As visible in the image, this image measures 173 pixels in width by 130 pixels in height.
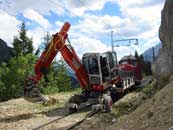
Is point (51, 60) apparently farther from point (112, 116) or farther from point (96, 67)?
point (112, 116)

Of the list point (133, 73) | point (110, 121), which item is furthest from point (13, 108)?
point (133, 73)

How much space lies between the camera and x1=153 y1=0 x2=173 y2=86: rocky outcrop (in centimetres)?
1903

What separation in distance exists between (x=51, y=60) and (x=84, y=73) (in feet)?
6.75

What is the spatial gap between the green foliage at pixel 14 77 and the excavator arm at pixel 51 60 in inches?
1364

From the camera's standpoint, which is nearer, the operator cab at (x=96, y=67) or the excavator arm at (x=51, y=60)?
the excavator arm at (x=51, y=60)

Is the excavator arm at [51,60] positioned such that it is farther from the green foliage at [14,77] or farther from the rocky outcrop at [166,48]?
the green foliage at [14,77]

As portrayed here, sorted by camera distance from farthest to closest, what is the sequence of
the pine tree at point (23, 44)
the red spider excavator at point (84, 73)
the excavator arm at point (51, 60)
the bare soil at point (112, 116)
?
the pine tree at point (23, 44) < the red spider excavator at point (84, 73) < the excavator arm at point (51, 60) < the bare soil at point (112, 116)

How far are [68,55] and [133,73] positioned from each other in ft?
34.9

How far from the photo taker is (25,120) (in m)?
21.6

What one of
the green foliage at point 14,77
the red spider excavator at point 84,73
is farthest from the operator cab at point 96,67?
the green foliage at point 14,77

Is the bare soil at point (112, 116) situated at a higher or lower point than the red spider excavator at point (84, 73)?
lower

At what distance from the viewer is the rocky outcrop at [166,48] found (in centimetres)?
1903

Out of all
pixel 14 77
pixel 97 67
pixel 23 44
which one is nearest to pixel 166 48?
pixel 97 67

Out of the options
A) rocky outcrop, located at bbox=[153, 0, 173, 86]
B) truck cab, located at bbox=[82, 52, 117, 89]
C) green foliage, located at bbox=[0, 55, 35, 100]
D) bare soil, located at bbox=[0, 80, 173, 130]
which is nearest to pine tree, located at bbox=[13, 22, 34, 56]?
green foliage, located at bbox=[0, 55, 35, 100]
